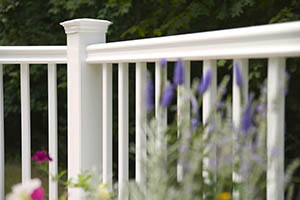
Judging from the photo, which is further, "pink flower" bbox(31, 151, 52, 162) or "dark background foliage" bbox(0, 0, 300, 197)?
"dark background foliage" bbox(0, 0, 300, 197)

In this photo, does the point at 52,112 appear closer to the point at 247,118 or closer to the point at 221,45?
the point at 221,45

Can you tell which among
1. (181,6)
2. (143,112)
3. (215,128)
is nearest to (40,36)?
(181,6)

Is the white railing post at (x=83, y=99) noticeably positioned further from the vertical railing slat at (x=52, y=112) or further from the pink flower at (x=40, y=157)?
the pink flower at (x=40, y=157)

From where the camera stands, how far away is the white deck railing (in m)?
1.38

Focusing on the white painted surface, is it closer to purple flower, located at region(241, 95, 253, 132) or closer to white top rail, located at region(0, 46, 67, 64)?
purple flower, located at region(241, 95, 253, 132)

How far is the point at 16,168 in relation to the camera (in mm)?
7336

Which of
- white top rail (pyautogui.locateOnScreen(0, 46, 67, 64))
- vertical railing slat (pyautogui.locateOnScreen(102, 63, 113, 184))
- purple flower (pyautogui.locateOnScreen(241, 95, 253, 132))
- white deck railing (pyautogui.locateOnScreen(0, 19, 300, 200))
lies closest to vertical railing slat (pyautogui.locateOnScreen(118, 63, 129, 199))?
white deck railing (pyautogui.locateOnScreen(0, 19, 300, 200))

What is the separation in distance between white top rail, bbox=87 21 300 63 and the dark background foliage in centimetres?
240

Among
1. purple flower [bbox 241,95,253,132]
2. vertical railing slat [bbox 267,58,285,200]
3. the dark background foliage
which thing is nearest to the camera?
purple flower [bbox 241,95,253,132]

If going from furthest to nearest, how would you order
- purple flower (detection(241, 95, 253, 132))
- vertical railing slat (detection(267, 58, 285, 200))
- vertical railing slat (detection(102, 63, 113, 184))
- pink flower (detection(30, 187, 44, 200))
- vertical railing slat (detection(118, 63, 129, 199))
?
vertical railing slat (detection(102, 63, 113, 184)) < vertical railing slat (detection(118, 63, 129, 199)) < vertical railing slat (detection(267, 58, 285, 200)) < pink flower (detection(30, 187, 44, 200)) < purple flower (detection(241, 95, 253, 132))

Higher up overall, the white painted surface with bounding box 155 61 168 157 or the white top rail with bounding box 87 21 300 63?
the white top rail with bounding box 87 21 300 63

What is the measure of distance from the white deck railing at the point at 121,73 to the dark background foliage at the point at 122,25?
6.90 feet

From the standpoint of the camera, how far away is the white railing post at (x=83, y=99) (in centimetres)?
246

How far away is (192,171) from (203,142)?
13cm
